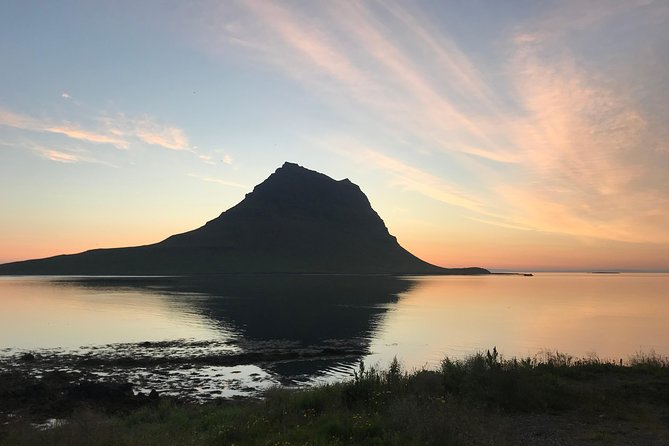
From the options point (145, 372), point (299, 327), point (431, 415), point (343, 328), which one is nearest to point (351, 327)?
point (343, 328)

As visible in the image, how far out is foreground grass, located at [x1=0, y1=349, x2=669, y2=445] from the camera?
1328 centimetres

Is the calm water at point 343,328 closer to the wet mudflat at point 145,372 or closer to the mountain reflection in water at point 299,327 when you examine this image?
the mountain reflection in water at point 299,327

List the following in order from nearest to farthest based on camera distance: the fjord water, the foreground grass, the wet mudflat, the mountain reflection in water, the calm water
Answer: the foreground grass < the wet mudflat < the mountain reflection in water < the calm water < the fjord water

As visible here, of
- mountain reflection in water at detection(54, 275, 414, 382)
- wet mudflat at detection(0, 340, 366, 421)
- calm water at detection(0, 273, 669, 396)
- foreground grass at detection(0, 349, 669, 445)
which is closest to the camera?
foreground grass at detection(0, 349, 669, 445)

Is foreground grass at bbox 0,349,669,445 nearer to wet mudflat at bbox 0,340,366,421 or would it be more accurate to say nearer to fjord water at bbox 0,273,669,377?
wet mudflat at bbox 0,340,366,421

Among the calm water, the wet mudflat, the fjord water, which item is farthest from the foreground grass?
the fjord water

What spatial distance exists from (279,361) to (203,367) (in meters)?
5.96

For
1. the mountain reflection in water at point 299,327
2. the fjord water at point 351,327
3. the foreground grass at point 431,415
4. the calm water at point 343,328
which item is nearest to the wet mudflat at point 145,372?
the mountain reflection in water at point 299,327

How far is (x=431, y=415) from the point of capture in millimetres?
13422

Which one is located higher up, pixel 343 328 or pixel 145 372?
pixel 343 328

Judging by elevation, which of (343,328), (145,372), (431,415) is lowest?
(145,372)

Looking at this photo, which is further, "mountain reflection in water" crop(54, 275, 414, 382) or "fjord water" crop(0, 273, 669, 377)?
"fjord water" crop(0, 273, 669, 377)

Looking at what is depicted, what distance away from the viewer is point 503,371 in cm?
1914

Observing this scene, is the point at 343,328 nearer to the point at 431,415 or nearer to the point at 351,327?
the point at 351,327
